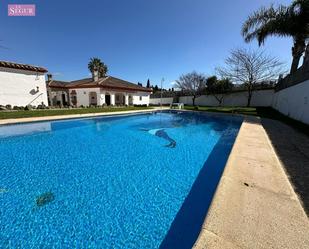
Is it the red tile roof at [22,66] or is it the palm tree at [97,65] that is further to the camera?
the palm tree at [97,65]

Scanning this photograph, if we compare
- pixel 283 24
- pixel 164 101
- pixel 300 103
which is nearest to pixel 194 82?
pixel 164 101

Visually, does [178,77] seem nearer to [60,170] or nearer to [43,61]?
[43,61]

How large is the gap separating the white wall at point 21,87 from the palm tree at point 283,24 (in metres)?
22.8

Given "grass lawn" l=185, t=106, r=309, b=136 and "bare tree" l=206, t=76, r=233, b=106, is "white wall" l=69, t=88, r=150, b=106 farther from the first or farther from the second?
"grass lawn" l=185, t=106, r=309, b=136

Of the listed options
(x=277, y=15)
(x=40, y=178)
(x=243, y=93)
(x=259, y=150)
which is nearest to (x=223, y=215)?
(x=259, y=150)

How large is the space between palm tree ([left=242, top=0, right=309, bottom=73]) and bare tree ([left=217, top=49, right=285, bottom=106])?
18.2ft

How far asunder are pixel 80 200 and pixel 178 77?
35.2m

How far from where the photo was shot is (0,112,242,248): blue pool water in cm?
257

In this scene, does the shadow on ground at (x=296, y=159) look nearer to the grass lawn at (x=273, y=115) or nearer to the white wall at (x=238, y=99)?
the grass lawn at (x=273, y=115)

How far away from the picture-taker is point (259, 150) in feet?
16.1

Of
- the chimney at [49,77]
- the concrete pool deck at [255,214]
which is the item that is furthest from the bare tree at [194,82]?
the concrete pool deck at [255,214]

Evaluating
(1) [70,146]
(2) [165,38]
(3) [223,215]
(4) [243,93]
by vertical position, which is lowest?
(1) [70,146]

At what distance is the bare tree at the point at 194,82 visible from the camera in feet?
106

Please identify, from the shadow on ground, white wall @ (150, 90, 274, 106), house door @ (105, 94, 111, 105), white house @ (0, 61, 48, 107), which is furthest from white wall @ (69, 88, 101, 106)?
the shadow on ground
